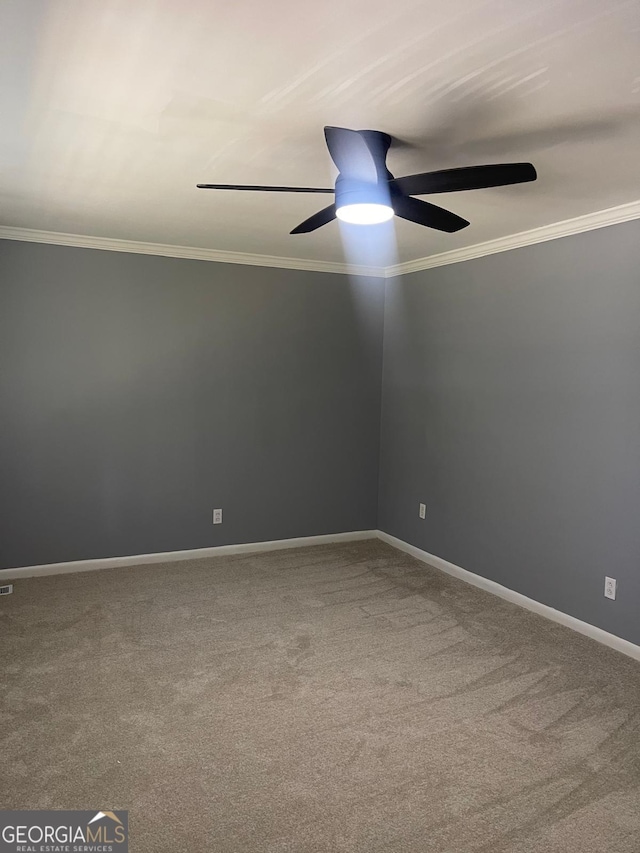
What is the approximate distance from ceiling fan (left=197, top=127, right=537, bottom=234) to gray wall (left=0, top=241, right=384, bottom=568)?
2.32 meters

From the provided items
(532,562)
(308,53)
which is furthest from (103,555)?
(308,53)

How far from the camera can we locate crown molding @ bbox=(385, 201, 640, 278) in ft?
10.9

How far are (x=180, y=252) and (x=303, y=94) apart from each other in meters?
2.78

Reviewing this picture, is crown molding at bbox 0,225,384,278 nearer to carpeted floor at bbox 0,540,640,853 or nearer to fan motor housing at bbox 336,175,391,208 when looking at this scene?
carpeted floor at bbox 0,540,640,853

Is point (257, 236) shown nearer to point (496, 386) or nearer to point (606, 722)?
point (496, 386)

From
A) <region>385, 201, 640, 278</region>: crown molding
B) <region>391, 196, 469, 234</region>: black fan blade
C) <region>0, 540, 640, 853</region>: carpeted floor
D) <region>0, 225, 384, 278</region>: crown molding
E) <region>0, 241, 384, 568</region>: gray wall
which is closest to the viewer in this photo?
<region>0, 540, 640, 853</region>: carpeted floor

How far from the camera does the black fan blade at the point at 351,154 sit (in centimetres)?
197

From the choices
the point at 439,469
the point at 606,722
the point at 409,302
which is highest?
the point at 409,302

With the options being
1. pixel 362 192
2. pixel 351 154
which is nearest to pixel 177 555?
pixel 362 192

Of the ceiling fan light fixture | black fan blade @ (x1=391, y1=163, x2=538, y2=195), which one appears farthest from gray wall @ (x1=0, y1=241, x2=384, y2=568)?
black fan blade @ (x1=391, y1=163, x2=538, y2=195)

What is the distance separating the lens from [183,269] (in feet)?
15.3

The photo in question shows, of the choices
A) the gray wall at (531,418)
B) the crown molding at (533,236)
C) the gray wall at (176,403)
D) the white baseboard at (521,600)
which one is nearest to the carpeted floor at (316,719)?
the white baseboard at (521,600)

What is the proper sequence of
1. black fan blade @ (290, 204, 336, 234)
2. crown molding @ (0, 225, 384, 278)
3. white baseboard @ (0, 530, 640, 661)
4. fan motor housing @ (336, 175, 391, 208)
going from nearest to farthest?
1. fan motor housing @ (336, 175, 391, 208)
2. black fan blade @ (290, 204, 336, 234)
3. white baseboard @ (0, 530, 640, 661)
4. crown molding @ (0, 225, 384, 278)

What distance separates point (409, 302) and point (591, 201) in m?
2.03
